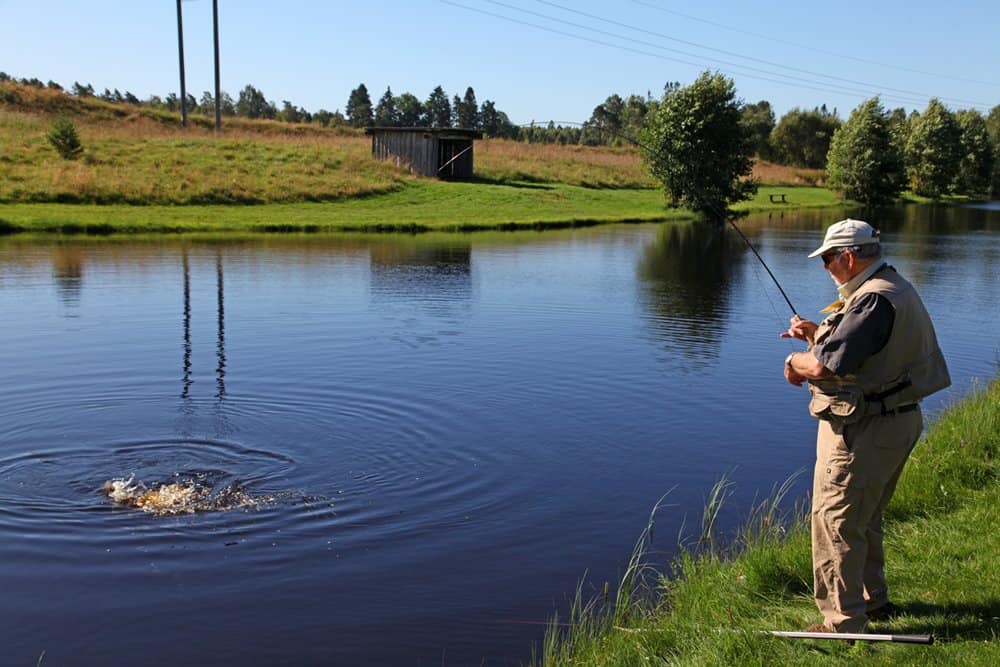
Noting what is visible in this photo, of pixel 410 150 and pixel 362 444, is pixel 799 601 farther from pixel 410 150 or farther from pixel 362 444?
Result: pixel 410 150

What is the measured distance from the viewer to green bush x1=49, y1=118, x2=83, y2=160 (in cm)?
4606

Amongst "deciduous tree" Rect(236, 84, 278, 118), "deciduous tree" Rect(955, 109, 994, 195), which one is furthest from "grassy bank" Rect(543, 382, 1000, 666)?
"deciduous tree" Rect(236, 84, 278, 118)

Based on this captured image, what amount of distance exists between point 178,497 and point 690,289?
18.2m

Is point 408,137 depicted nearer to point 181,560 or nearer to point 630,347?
point 630,347

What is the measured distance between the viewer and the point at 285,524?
8.58 metres

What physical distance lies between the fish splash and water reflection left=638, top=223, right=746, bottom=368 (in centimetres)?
848

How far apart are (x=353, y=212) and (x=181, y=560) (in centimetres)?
3691

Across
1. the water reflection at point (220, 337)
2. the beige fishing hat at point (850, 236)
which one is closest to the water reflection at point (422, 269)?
the water reflection at point (220, 337)

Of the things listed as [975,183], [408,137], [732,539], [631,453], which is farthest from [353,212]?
[975,183]

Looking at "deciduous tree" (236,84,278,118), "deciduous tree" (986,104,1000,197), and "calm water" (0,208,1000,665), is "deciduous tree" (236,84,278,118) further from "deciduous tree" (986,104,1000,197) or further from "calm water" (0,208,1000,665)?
"calm water" (0,208,1000,665)

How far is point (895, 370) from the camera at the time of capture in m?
5.46

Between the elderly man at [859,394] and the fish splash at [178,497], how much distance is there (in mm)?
5357

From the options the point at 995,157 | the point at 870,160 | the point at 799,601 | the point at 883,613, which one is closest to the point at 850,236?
the point at 883,613

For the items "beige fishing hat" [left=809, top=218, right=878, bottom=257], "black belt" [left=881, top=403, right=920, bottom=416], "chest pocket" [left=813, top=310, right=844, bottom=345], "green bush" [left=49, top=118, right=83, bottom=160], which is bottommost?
"black belt" [left=881, top=403, right=920, bottom=416]
